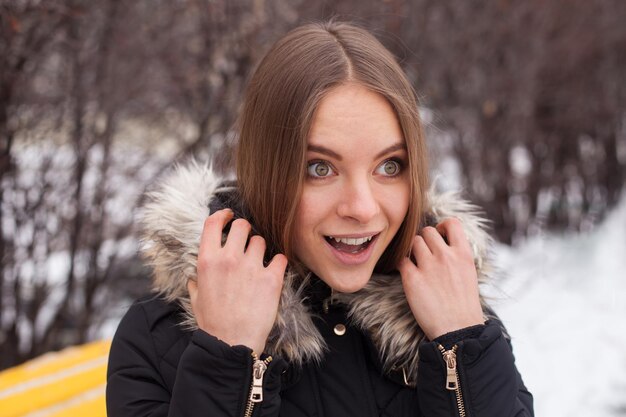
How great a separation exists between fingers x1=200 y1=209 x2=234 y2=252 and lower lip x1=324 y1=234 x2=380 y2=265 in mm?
263

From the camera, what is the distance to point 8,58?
3.08m

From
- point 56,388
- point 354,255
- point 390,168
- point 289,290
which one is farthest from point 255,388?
point 56,388

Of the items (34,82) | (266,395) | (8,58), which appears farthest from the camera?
(34,82)

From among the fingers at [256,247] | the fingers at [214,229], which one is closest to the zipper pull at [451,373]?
the fingers at [256,247]

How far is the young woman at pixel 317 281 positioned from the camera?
148 centimetres

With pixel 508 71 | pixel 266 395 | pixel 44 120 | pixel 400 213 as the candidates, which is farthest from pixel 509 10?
pixel 266 395

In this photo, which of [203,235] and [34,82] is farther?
[34,82]

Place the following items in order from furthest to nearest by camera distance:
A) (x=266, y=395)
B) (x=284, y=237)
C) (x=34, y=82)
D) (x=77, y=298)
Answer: (x=77, y=298)
(x=34, y=82)
(x=284, y=237)
(x=266, y=395)

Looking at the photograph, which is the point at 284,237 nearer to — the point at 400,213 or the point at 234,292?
the point at 234,292

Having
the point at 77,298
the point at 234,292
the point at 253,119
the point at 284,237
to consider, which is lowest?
the point at 77,298

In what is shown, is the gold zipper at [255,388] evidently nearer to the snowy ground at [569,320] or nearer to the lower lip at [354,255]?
the lower lip at [354,255]

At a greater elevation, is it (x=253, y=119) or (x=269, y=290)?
(x=253, y=119)

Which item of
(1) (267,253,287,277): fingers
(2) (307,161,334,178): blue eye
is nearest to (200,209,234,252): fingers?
(1) (267,253,287,277): fingers

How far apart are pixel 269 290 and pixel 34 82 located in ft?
8.65
